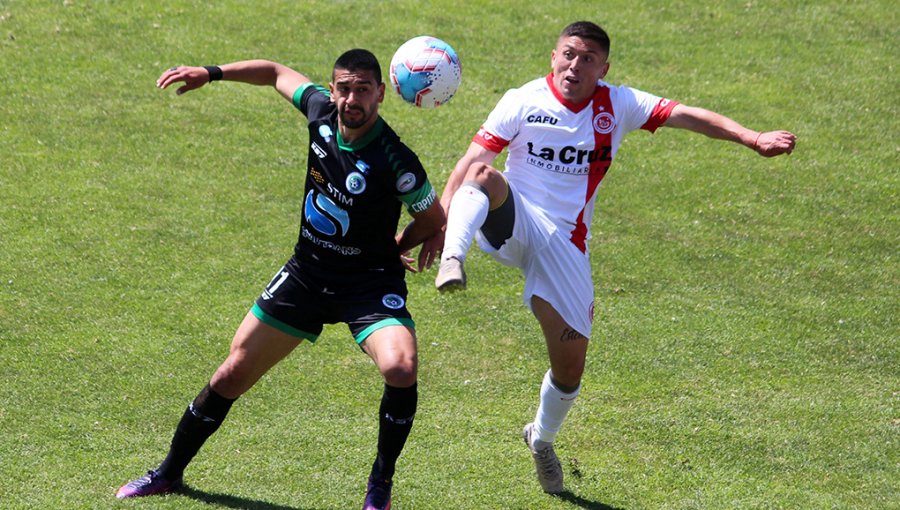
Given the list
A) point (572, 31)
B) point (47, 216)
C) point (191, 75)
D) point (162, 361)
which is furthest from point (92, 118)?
point (572, 31)

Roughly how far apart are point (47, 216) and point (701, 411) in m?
6.23

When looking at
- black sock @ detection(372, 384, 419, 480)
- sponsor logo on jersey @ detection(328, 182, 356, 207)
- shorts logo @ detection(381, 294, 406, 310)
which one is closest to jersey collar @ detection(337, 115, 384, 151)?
sponsor logo on jersey @ detection(328, 182, 356, 207)

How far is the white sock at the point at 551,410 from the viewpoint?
7219 mm

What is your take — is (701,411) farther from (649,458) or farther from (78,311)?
(78,311)

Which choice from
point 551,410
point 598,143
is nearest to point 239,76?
point 598,143

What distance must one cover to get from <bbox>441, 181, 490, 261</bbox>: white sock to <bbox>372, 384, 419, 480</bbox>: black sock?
783mm

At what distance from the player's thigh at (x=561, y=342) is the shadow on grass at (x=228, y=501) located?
181 cm

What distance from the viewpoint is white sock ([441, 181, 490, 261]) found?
6102 mm

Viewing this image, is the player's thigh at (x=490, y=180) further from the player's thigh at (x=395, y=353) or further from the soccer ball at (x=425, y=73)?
the player's thigh at (x=395, y=353)

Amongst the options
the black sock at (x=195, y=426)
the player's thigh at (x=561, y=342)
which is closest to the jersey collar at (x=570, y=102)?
the player's thigh at (x=561, y=342)

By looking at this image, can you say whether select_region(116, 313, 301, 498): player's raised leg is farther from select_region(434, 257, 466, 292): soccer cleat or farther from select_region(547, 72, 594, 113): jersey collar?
select_region(547, 72, 594, 113): jersey collar

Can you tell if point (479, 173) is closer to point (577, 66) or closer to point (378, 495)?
point (577, 66)

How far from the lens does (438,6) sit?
15.3m

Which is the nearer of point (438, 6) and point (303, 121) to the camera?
point (303, 121)
